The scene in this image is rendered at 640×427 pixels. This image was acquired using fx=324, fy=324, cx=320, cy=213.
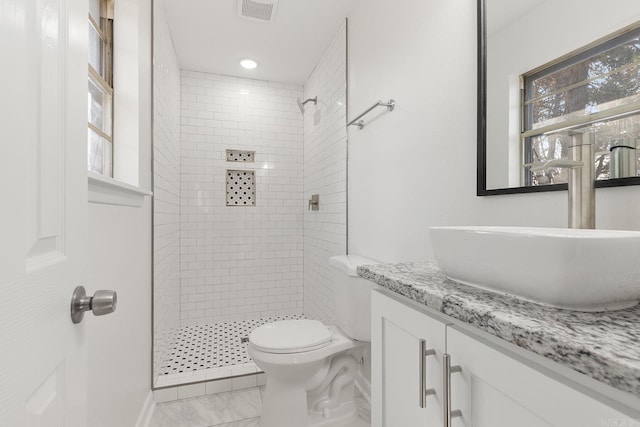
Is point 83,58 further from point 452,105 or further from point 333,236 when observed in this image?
point 333,236

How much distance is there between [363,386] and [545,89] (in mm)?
1787

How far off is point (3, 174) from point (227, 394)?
2.04 m

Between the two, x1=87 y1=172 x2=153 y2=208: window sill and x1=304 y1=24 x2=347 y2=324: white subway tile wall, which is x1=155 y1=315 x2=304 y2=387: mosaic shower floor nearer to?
x1=304 y1=24 x2=347 y2=324: white subway tile wall

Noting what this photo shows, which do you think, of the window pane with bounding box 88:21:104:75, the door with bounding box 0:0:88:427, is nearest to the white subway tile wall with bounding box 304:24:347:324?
the window pane with bounding box 88:21:104:75

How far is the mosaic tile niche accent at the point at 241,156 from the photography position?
3112mm

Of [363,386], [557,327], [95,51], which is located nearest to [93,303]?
[557,327]

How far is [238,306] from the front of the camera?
10.3ft

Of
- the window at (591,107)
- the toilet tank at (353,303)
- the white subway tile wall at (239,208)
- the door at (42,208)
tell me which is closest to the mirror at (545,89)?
the window at (591,107)

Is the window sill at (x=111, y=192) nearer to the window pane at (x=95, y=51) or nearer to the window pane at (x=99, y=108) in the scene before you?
the window pane at (x=99, y=108)

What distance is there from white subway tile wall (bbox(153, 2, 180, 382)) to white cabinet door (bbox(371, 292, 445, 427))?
4.96ft

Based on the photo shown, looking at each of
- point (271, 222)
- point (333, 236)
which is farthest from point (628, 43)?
point (271, 222)

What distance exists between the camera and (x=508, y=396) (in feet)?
1.55

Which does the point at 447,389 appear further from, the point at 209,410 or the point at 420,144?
the point at 209,410

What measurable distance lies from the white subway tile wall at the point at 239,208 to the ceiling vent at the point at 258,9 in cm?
103
